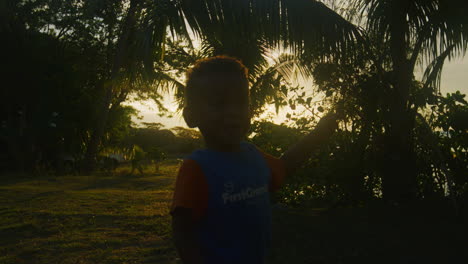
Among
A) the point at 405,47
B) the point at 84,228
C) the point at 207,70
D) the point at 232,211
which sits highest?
the point at 405,47

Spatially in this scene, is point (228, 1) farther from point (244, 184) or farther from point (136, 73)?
point (244, 184)

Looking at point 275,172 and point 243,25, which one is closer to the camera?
point 275,172

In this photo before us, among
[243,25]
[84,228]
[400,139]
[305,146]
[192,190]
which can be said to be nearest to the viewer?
[192,190]

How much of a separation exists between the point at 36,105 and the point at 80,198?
11.6 metres

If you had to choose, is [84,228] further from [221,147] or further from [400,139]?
[221,147]

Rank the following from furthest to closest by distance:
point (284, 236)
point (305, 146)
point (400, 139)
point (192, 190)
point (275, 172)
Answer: point (400, 139), point (284, 236), point (305, 146), point (275, 172), point (192, 190)

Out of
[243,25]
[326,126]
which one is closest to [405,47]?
[243,25]

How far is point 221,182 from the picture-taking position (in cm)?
147

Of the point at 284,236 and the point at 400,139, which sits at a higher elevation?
the point at 400,139

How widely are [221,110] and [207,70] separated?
0.51 ft

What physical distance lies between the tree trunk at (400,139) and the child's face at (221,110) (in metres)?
4.80

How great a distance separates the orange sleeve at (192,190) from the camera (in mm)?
1384

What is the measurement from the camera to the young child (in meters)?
1.40

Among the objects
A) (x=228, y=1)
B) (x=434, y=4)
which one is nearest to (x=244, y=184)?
(x=228, y=1)
